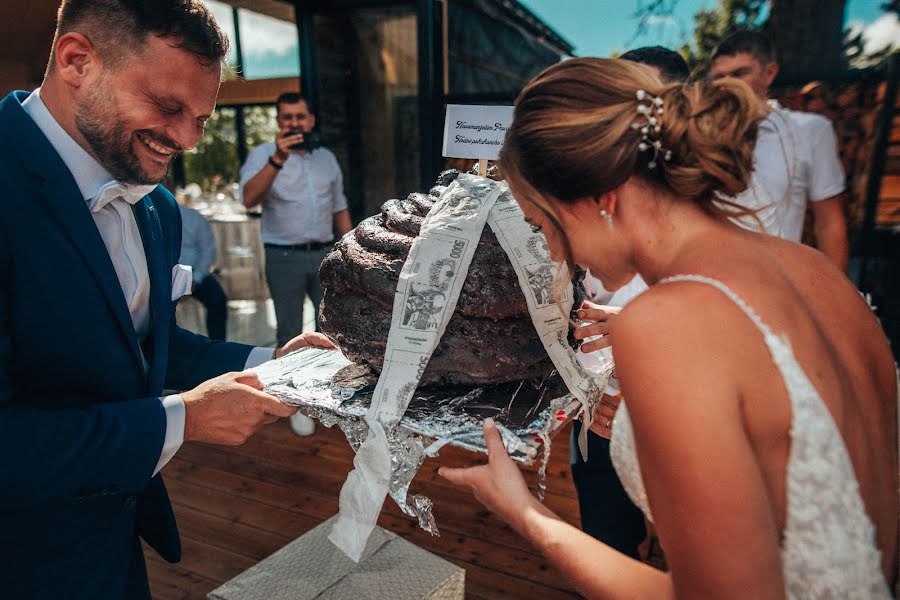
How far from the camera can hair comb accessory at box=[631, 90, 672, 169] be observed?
89 centimetres

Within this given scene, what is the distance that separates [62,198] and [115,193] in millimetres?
137

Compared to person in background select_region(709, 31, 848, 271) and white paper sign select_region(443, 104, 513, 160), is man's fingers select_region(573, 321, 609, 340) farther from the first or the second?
person in background select_region(709, 31, 848, 271)

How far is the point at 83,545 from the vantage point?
48.9 inches

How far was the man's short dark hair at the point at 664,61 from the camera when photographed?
83.4 inches

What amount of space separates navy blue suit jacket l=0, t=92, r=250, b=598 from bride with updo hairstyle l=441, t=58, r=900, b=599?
2.29ft

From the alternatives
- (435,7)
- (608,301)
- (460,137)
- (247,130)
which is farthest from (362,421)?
(247,130)

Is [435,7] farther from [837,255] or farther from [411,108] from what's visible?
[837,255]

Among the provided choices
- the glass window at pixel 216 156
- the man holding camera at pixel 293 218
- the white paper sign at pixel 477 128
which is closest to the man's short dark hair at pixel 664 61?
the white paper sign at pixel 477 128

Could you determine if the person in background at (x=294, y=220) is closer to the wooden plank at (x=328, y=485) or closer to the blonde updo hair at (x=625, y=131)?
the wooden plank at (x=328, y=485)

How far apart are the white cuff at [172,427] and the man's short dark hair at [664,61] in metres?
1.84

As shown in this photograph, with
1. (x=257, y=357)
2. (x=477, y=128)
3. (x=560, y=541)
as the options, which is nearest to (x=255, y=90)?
(x=257, y=357)

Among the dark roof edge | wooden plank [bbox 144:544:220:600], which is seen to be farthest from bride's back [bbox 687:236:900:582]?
the dark roof edge

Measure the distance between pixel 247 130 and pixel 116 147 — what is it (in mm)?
Result: 5441

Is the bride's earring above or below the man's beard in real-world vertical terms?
below
